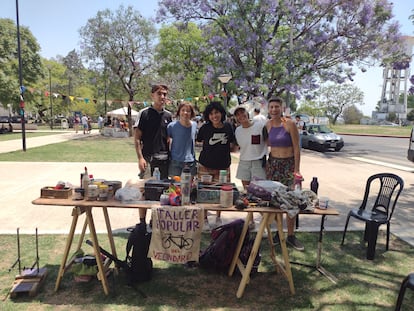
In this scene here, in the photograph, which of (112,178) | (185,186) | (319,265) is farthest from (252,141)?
(112,178)

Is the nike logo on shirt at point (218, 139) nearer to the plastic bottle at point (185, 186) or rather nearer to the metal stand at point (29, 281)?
the plastic bottle at point (185, 186)

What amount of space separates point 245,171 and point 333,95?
6261 cm

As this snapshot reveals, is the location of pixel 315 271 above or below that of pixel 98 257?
below

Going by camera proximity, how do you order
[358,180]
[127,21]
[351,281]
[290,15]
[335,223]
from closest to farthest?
[351,281], [335,223], [358,180], [290,15], [127,21]

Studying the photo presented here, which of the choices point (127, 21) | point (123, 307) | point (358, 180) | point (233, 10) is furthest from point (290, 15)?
point (123, 307)

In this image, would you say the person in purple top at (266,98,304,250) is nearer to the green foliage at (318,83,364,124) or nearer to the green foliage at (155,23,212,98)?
the green foliage at (155,23,212,98)

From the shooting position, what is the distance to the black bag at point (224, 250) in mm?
3367

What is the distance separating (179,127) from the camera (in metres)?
3.98

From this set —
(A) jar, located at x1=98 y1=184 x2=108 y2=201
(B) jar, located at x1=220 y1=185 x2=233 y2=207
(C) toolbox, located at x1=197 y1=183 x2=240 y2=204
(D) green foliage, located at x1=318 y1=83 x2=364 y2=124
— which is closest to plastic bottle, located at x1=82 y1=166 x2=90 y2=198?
(A) jar, located at x1=98 y1=184 x2=108 y2=201

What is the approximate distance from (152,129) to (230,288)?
2.07 m

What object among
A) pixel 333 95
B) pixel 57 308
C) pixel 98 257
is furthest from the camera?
pixel 333 95

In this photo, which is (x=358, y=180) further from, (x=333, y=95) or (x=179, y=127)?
(x=333, y=95)

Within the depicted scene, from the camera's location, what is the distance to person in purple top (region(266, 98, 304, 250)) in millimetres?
3754

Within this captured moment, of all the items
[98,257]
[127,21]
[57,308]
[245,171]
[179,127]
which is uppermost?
[127,21]
